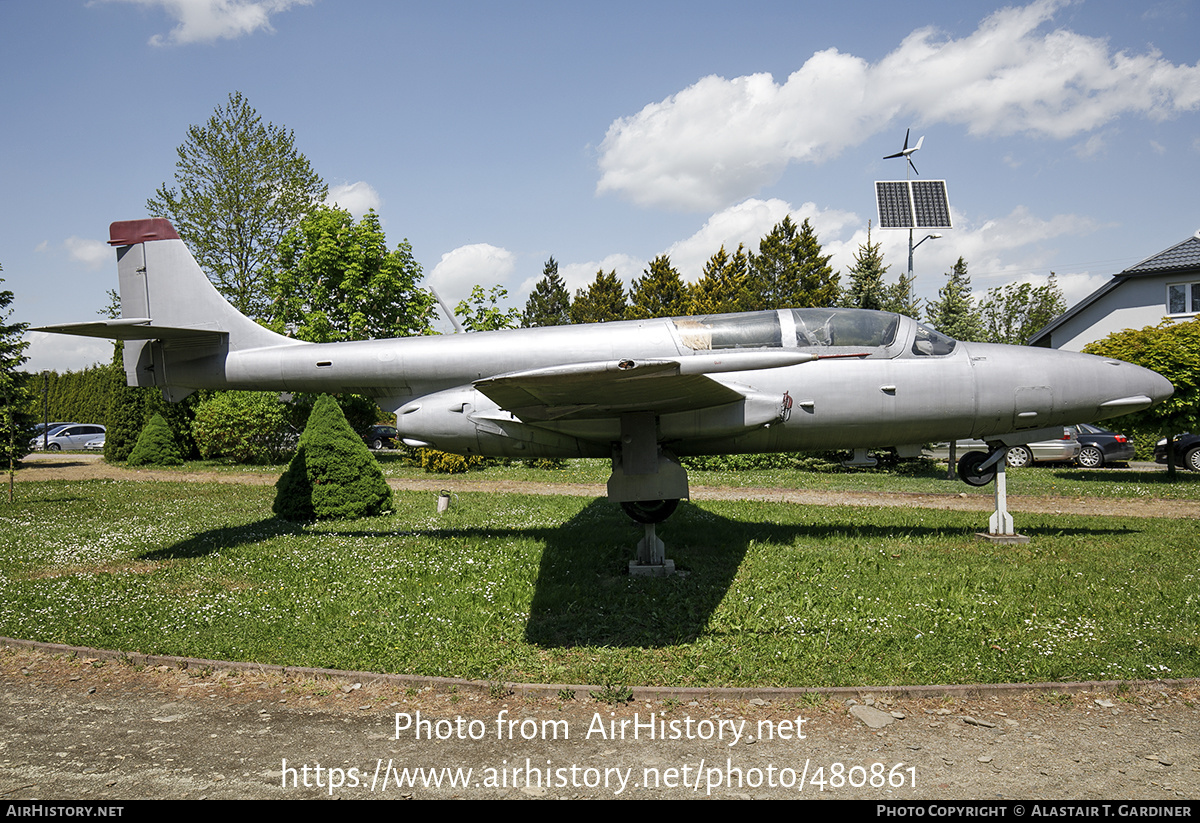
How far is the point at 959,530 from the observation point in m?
10.7

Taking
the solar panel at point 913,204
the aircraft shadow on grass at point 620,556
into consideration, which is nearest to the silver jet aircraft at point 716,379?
the aircraft shadow on grass at point 620,556

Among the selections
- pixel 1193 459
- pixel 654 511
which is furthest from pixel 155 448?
pixel 1193 459

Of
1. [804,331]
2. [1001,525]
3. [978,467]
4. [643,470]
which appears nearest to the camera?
[643,470]

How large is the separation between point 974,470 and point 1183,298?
27.0m

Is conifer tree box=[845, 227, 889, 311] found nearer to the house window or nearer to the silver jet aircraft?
the house window

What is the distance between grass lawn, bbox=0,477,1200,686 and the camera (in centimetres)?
574

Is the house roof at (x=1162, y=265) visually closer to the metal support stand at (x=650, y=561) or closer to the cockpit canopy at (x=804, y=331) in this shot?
the cockpit canopy at (x=804, y=331)

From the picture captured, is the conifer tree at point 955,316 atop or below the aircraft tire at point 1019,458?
atop

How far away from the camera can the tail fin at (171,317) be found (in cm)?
938

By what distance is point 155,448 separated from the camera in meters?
25.2

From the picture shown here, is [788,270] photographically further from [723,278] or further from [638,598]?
[638,598]

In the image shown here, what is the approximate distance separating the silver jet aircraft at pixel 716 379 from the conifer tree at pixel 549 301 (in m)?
61.5
